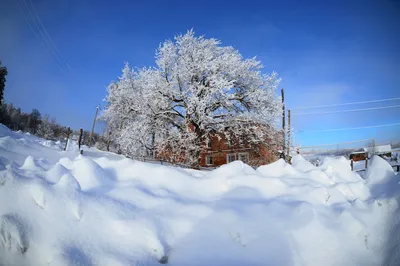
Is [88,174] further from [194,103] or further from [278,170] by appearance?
[194,103]

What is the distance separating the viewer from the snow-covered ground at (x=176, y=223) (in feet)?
7.52

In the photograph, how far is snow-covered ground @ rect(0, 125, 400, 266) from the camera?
2.29m

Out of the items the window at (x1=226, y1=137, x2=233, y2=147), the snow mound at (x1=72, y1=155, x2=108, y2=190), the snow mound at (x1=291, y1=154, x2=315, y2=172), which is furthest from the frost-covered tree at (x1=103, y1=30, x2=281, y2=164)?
the snow mound at (x1=72, y1=155, x2=108, y2=190)

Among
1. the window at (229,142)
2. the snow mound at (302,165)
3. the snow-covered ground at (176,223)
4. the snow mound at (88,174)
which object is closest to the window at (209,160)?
the window at (229,142)

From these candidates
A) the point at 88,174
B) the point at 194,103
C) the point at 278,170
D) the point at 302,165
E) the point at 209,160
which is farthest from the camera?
the point at 209,160

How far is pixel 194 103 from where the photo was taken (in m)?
13.1

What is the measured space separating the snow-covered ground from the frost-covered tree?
9.77 meters

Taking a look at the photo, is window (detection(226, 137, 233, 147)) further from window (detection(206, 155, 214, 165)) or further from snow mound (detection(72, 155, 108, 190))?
snow mound (detection(72, 155, 108, 190))

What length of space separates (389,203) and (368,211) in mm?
284

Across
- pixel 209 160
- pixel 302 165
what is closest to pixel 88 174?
pixel 302 165

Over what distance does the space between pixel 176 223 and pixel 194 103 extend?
34.8 ft

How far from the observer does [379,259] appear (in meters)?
2.63

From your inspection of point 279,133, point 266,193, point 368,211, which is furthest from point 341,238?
point 279,133

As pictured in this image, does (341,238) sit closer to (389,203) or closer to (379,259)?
(379,259)
